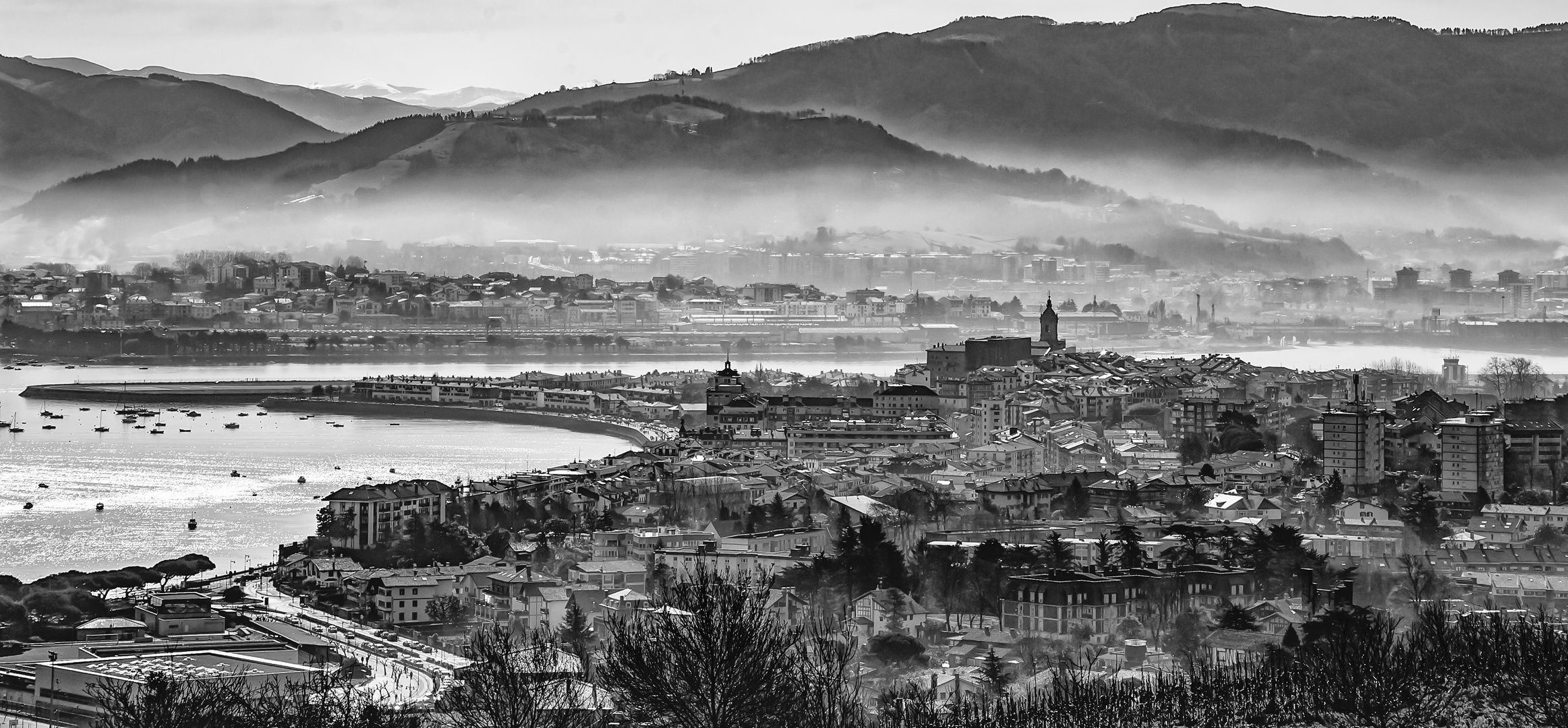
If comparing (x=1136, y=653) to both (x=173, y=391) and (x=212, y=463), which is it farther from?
(x=173, y=391)

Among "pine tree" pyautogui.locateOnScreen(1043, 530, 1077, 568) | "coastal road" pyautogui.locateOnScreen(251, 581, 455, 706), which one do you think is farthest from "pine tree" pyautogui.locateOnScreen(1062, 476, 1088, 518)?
"coastal road" pyautogui.locateOnScreen(251, 581, 455, 706)

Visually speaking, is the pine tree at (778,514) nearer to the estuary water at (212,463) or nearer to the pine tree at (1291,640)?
the estuary water at (212,463)

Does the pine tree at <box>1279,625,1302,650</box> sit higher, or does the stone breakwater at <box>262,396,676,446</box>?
the pine tree at <box>1279,625,1302,650</box>

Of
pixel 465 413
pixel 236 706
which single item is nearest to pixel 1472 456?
pixel 236 706

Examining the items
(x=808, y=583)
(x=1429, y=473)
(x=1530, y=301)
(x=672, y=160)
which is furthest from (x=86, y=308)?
(x=808, y=583)

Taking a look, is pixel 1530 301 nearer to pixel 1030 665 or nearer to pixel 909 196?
pixel 909 196

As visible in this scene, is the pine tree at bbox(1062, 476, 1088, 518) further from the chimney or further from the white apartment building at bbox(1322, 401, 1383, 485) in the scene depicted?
the chimney
